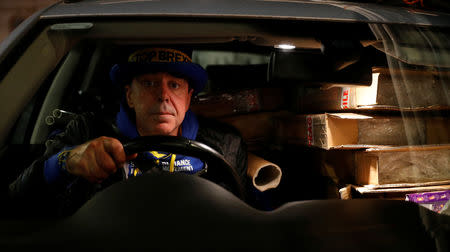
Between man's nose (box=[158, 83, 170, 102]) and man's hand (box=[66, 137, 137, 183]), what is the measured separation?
2.06ft

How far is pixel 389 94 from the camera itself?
1555 mm

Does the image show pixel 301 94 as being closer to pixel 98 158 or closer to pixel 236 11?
pixel 236 11

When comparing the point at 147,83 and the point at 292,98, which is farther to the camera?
the point at 292,98

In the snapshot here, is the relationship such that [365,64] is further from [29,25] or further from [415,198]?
[29,25]

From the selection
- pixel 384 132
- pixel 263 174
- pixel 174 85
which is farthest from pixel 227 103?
pixel 384 132

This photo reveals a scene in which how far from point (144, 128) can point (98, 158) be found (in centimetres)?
71

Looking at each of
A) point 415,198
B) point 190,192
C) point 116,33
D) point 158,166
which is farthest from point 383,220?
point 158,166

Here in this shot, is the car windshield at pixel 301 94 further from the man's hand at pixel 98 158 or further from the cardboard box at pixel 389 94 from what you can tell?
the man's hand at pixel 98 158

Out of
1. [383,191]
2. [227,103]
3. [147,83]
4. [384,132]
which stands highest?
[147,83]

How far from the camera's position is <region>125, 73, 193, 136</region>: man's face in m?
1.48

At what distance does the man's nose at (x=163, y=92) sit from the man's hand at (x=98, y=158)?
2.06ft

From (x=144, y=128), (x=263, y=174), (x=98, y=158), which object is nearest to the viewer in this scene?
Result: (x=98, y=158)

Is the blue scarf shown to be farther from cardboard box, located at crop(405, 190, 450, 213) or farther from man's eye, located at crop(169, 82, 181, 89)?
cardboard box, located at crop(405, 190, 450, 213)

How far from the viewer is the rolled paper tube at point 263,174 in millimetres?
1695
